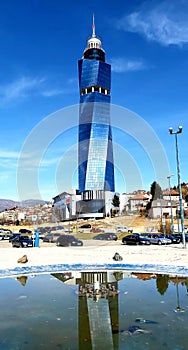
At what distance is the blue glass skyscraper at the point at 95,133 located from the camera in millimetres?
128750

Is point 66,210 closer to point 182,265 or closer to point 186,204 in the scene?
point 186,204

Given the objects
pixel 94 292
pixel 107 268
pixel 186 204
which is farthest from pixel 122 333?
pixel 186 204

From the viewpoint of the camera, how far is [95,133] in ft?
421

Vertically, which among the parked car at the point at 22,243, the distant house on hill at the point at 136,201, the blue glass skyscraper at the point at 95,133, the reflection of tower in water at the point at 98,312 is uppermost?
the blue glass skyscraper at the point at 95,133

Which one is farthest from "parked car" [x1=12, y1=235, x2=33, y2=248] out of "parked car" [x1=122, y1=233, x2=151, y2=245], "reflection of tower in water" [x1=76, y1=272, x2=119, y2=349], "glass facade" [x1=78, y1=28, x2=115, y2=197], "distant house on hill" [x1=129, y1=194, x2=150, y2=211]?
"glass facade" [x1=78, y1=28, x2=115, y2=197]

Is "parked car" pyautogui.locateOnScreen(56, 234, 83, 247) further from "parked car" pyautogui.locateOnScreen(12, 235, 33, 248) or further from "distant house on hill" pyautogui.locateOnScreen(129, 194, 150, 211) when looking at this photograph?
"distant house on hill" pyautogui.locateOnScreen(129, 194, 150, 211)

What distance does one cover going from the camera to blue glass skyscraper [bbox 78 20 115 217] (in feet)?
422

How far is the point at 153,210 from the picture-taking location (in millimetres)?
89188

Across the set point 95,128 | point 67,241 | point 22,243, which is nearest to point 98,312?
point 67,241

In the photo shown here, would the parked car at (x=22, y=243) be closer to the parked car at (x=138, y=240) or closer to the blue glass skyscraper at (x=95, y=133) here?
the parked car at (x=138, y=240)

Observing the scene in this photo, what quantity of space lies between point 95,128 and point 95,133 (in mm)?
2021

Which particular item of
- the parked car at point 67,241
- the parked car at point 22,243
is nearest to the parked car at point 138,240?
the parked car at point 67,241

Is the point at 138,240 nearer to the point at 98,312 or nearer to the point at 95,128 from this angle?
the point at 98,312

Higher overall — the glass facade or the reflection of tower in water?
the glass facade
